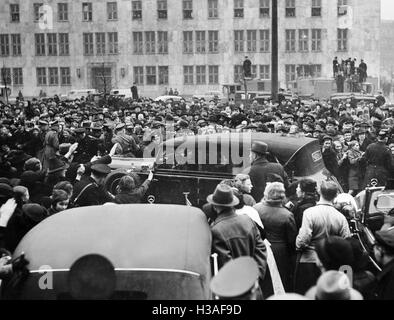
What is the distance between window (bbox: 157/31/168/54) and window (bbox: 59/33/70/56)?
7.78m

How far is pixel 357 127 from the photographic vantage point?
13945mm

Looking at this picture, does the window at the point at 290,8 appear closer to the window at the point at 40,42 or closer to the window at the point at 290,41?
the window at the point at 290,41

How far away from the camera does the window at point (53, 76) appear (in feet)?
177

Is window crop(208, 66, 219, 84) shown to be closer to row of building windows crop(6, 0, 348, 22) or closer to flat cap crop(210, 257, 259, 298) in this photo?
row of building windows crop(6, 0, 348, 22)

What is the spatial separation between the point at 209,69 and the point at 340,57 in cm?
1057

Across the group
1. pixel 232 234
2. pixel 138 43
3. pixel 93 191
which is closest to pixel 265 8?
pixel 138 43

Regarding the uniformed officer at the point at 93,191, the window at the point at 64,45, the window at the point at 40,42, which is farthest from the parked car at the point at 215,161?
the window at the point at 40,42

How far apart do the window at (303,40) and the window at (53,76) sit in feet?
66.8

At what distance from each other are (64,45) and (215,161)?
1812 inches

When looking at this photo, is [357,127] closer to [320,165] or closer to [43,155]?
[320,165]

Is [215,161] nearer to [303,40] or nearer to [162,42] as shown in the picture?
[303,40]

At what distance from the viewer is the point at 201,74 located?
52438 millimetres
